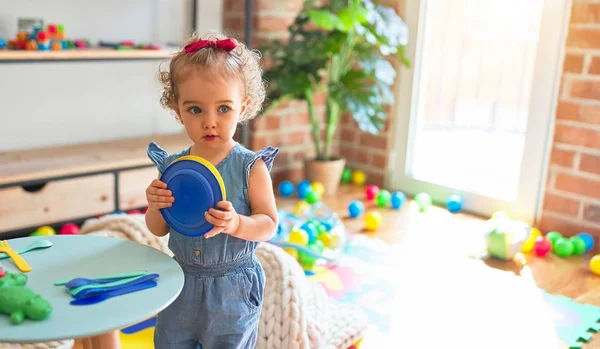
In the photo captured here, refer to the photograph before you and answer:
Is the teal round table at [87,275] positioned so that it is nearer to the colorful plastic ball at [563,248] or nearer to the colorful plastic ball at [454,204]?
the colorful plastic ball at [563,248]

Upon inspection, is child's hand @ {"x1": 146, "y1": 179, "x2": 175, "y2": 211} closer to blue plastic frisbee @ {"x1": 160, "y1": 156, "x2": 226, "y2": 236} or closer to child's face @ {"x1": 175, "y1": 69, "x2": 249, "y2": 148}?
blue plastic frisbee @ {"x1": 160, "y1": 156, "x2": 226, "y2": 236}

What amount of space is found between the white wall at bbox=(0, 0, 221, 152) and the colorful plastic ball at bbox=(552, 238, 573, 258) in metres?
1.75

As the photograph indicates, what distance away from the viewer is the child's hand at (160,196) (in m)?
1.02

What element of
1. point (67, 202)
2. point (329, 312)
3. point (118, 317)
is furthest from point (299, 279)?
point (67, 202)

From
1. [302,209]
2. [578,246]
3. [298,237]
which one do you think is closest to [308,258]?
[298,237]

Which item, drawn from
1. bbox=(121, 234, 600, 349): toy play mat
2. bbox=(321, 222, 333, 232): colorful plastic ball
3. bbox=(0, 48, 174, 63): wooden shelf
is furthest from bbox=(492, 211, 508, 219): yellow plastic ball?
bbox=(0, 48, 174, 63): wooden shelf

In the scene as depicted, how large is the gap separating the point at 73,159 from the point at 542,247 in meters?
1.78

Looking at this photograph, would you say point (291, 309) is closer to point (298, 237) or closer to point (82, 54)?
point (298, 237)

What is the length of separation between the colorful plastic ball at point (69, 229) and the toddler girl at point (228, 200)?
123cm

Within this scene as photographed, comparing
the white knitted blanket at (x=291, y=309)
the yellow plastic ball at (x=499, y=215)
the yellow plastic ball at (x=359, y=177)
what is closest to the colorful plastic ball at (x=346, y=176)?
the yellow plastic ball at (x=359, y=177)

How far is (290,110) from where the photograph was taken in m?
3.14

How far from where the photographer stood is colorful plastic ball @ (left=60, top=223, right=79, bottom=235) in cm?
226

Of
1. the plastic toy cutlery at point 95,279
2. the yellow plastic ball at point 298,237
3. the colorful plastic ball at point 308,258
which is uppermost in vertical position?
the plastic toy cutlery at point 95,279

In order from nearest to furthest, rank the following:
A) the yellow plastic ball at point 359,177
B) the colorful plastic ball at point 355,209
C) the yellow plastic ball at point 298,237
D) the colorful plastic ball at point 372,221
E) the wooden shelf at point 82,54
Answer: the wooden shelf at point 82,54, the yellow plastic ball at point 298,237, the colorful plastic ball at point 372,221, the colorful plastic ball at point 355,209, the yellow plastic ball at point 359,177
